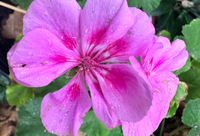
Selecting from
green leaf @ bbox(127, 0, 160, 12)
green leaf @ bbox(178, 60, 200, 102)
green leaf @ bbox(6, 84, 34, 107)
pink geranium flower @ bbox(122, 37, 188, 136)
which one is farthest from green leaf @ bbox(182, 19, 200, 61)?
green leaf @ bbox(6, 84, 34, 107)

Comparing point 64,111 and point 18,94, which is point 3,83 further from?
point 64,111

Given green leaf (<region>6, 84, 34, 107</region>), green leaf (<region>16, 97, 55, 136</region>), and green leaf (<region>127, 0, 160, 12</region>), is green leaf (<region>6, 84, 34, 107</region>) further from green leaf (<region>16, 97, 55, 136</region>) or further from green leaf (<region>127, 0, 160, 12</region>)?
green leaf (<region>127, 0, 160, 12</region>)

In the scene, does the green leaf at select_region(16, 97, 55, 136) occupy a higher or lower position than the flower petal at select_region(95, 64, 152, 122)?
lower

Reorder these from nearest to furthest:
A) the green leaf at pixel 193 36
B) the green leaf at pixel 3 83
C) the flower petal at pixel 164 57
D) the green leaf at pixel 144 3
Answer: the flower petal at pixel 164 57 < the green leaf at pixel 144 3 < the green leaf at pixel 193 36 < the green leaf at pixel 3 83

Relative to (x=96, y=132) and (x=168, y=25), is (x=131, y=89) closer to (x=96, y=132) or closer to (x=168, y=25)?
(x=96, y=132)

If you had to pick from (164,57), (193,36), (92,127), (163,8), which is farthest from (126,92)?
(163,8)

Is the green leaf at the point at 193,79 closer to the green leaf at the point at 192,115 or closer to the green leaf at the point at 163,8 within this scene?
the green leaf at the point at 192,115

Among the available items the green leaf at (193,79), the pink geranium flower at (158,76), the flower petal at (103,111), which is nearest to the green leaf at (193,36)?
the green leaf at (193,79)
